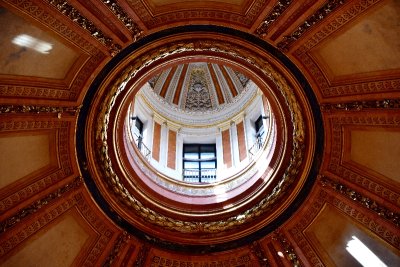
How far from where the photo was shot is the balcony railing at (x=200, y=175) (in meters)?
14.7

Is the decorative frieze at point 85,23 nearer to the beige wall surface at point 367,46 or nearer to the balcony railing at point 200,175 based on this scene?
the beige wall surface at point 367,46

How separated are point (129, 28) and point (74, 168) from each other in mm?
3415

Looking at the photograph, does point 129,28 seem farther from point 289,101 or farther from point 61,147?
point 289,101

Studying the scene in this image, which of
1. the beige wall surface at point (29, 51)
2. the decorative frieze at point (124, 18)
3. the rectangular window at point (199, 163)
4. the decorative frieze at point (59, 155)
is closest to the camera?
the beige wall surface at point (29, 51)

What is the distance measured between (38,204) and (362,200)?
6.84 meters

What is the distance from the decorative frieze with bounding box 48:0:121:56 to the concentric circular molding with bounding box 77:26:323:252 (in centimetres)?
43

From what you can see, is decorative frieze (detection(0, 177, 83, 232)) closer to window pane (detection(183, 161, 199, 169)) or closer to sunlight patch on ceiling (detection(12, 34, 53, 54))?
sunlight patch on ceiling (detection(12, 34, 53, 54))

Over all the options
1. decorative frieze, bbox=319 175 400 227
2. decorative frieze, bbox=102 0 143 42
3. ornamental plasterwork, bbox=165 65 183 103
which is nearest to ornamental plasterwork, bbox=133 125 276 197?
decorative frieze, bbox=319 175 400 227

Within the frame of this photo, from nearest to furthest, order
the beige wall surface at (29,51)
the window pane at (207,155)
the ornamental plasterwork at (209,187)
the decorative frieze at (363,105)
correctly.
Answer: the beige wall surface at (29,51) < the decorative frieze at (363,105) < the ornamental plasterwork at (209,187) < the window pane at (207,155)

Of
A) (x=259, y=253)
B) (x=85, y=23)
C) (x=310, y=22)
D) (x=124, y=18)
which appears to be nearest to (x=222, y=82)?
(x=259, y=253)

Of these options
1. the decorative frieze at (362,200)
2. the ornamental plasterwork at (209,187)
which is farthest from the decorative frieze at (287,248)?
the ornamental plasterwork at (209,187)

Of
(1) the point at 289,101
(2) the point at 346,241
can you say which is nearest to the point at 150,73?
(1) the point at 289,101

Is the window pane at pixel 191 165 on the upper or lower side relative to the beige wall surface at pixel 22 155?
upper

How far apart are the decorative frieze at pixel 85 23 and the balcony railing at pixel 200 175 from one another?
22.0 feet
